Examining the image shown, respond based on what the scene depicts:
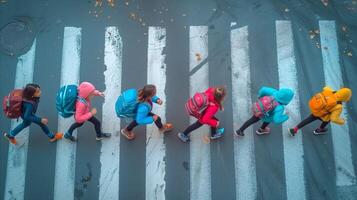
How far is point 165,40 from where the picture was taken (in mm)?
8992

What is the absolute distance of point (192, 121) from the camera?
8.27 m

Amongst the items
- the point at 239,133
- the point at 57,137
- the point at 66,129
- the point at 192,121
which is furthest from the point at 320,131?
the point at 57,137

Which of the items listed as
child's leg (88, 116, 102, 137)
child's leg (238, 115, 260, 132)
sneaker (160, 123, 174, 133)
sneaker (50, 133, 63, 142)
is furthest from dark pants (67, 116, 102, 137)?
child's leg (238, 115, 260, 132)

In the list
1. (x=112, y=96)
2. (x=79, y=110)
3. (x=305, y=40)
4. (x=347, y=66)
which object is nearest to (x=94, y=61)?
(x=112, y=96)

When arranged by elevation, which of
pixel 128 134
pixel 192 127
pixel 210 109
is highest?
pixel 210 109

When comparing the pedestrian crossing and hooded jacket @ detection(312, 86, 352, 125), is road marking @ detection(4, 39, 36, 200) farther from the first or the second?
hooded jacket @ detection(312, 86, 352, 125)

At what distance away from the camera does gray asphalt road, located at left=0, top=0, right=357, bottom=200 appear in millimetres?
7727

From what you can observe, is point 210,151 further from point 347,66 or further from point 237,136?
point 347,66

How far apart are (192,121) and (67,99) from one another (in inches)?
115

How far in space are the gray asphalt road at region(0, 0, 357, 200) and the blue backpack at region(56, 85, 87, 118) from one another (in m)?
1.57

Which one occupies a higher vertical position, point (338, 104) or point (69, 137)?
point (338, 104)

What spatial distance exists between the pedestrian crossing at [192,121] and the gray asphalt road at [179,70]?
0.11 meters

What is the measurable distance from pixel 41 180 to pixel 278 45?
247 inches

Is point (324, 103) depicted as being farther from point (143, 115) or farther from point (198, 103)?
point (143, 115)
